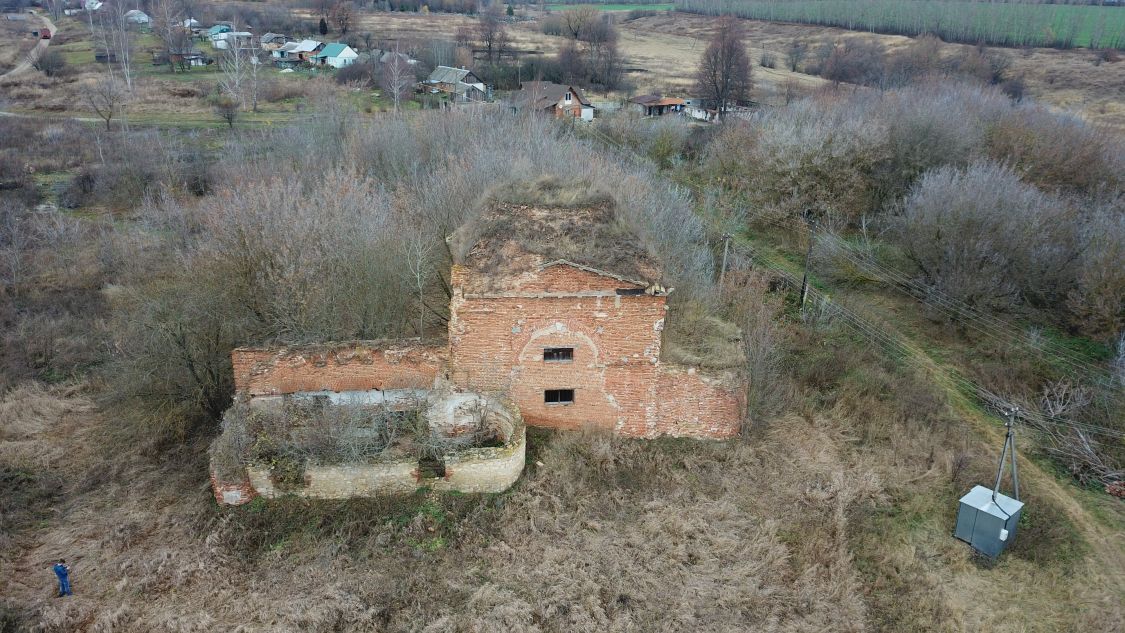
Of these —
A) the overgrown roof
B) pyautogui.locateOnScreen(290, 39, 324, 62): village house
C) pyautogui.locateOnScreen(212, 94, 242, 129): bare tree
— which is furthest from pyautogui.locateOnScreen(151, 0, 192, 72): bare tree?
the overgrown roof

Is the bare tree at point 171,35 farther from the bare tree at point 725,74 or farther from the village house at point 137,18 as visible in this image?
the bare tree at point 725,74

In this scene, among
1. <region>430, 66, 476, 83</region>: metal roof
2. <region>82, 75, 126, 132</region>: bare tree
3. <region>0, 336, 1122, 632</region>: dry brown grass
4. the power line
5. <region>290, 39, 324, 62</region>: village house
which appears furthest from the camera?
<region>290, 39, 324, 62</region>: village house

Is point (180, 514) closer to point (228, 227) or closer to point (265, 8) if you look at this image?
point (228, 227)

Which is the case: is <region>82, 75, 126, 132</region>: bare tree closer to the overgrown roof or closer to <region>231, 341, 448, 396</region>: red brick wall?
<region>231, 341, 448, 396</region>: red brick wall

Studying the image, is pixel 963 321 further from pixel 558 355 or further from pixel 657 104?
pixel 657 104

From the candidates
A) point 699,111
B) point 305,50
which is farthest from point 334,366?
point 305,50

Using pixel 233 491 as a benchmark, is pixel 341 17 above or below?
above

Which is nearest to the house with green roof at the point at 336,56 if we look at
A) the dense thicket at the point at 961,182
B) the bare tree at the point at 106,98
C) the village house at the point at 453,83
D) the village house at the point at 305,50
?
the village house at the point at 305,50
